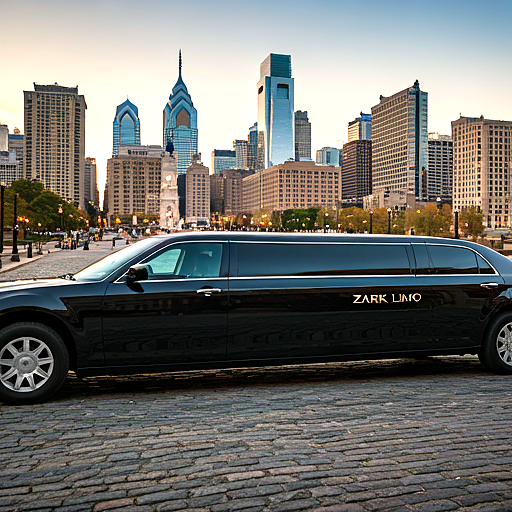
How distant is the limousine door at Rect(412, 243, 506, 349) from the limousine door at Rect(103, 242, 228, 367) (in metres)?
2.62

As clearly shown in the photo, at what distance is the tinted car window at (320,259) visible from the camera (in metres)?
6.45

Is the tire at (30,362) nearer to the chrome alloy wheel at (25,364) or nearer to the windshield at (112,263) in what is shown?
the chrome alloy wheel at (25,364)

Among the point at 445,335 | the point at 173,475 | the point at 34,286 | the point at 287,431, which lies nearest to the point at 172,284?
the point at 34,286

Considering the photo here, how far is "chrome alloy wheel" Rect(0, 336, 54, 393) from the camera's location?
5.66 metres

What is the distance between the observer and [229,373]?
289 inches

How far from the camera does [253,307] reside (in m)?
6.28

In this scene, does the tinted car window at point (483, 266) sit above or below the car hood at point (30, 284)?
above

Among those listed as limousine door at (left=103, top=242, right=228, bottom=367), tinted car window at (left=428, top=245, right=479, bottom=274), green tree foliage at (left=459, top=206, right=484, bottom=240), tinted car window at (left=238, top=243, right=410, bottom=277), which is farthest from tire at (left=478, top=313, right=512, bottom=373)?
green tree foliage at (left=459, top=206, right=484, bottom=240)

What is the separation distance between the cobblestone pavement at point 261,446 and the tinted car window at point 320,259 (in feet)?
4.38

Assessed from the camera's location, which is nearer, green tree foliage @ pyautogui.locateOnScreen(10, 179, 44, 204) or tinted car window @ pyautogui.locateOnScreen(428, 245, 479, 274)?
tinted car window @ pyautogui.locateOnScreen(428, 245, 479, 274)

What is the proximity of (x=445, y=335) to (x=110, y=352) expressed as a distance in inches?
158

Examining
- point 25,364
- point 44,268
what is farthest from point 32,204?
point 25,364

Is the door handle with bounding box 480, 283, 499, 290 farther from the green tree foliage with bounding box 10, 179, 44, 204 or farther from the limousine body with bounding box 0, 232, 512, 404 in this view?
the green tree foliage with bounding box 10, 179, 44, 204

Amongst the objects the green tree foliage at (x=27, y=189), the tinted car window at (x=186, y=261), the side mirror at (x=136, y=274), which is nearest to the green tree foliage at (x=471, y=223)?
the green tree foliage at (x=27, y=189)
